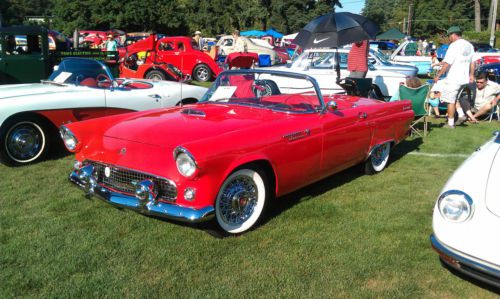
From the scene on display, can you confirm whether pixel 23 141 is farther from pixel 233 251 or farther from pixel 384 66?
pixel 384 66

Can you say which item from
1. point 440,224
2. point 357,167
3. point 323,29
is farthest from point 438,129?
point 440,224

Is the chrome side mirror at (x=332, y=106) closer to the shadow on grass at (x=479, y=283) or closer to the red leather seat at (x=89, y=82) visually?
the shadow on grass at (x=479, y=283)

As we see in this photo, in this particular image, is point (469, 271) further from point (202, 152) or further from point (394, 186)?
point (394, 186)

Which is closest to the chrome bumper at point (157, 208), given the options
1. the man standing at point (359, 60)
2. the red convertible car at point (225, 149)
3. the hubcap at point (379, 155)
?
the red convertible car at point (225, 149)

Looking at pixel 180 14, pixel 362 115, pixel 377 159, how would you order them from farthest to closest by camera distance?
pixel 180 14, pixel 377 159, pixel 362 115

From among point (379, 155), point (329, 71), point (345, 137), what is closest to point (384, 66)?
point (329, 71)

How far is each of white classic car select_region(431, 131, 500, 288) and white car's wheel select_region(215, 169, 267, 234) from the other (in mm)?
1434

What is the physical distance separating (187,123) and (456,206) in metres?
2.25

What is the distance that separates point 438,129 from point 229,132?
6175 mm

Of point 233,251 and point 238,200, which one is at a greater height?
point 238,200

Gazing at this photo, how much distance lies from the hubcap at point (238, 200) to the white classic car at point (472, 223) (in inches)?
58.0

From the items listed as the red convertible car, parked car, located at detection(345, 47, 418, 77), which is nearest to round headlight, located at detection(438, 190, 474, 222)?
the red convertible car

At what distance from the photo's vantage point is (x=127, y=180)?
3633 millimetres

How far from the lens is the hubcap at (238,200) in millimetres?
3598
